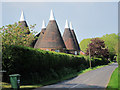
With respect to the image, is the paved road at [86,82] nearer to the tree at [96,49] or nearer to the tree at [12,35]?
the tree at [12,35]

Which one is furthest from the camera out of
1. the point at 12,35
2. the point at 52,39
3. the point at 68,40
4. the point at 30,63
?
the point at 68,40

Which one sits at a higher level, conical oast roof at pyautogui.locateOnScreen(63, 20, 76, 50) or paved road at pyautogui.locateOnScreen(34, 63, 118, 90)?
conical oast roof at pyautogui.locateOnScreen(63, 20, 76, 50)

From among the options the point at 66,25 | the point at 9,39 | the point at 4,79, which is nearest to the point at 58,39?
the point at 66,25

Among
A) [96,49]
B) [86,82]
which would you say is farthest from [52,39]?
[86,82]

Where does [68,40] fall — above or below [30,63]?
above

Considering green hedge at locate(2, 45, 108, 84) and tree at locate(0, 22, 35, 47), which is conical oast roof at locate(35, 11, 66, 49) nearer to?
green hedge at locate(2, 45, 108, 84)

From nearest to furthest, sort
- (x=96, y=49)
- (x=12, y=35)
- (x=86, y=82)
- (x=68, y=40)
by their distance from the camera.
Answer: (x=86, y=82), (x=12, y=35), (x=68, y=40), (x=96, y=49)

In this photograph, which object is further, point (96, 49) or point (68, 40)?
point (96, 49)

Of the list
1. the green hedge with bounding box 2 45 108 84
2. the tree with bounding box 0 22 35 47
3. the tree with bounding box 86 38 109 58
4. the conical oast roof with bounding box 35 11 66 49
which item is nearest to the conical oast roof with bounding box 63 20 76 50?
the tree with bounding box 86 38 109 58

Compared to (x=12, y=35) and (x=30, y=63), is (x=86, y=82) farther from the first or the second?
(x=12, y=35)

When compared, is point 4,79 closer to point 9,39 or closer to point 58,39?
point 9,39

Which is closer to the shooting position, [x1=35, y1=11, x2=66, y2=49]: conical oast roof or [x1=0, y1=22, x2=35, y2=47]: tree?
[x1=0, y1=22, x2=35, y2=47]: tree

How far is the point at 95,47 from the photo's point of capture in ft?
188

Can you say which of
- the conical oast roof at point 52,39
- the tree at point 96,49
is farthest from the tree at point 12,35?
the tree at point 96,49
